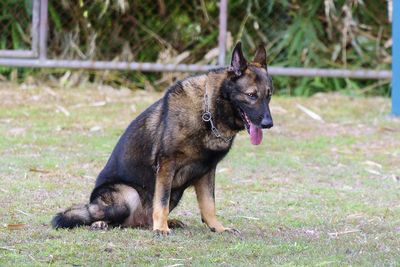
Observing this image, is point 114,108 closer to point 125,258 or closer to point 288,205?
point 288,205

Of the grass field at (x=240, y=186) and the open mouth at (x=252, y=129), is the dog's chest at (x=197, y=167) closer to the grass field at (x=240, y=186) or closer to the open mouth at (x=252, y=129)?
the open mouth at (x=252, y=129)

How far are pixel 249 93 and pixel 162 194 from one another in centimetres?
91

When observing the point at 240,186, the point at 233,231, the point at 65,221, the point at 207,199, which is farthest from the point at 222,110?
the point at 240,186

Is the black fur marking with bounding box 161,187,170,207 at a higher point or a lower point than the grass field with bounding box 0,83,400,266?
higher

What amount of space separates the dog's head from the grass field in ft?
2.57

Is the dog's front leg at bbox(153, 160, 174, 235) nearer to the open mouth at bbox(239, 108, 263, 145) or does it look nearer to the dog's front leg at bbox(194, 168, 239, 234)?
the dog's front leg at bbox(194, 168, 239, 234)

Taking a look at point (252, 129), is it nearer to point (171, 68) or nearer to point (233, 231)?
point (233, 231)

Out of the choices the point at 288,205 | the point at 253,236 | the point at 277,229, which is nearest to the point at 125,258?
the point at 253,236

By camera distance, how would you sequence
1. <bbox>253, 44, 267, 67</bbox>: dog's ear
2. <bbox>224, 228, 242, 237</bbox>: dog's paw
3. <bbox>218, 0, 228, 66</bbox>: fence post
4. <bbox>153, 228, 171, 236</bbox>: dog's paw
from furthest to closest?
<bbox>218, 0, 228, 66</bbox>: fence post
<bbox>253, 44, 267, 67</bbox>: dog's ear
<bbox>224, 228, 242, 237</bbox>: dog's paw
<bbox>153, 228, 171, 236</bbox>: dog's paw

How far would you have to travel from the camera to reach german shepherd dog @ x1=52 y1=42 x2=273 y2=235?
6.64 meters

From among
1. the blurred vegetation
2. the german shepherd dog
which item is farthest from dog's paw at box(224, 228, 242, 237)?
the blurred vegetation

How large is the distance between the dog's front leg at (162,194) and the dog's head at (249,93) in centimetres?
60

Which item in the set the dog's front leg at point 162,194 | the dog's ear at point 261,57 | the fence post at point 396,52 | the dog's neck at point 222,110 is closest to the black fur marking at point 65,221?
the dog's front leg at point 162,194

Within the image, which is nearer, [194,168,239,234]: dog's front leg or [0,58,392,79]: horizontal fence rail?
[194,168,239,234]: dog's front leg
